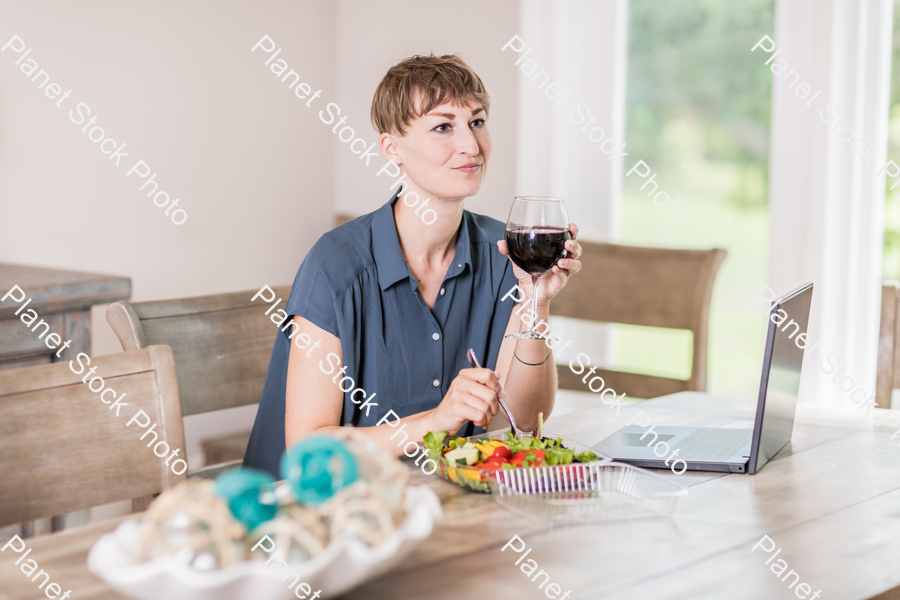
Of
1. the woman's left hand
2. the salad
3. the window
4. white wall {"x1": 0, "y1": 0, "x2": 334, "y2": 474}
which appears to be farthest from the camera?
the window

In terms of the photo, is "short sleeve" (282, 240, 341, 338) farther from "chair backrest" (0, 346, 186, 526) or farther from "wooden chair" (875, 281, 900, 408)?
"wooden chair" (875, 281, 900, 408)

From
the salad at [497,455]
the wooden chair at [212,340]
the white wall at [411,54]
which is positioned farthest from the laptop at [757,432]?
the white wall at [411,54]

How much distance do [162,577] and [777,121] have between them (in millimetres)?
2363

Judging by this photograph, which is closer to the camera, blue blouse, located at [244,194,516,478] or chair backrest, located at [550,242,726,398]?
blue blouse, located at [244,194,516,478]

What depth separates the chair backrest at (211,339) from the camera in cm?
159

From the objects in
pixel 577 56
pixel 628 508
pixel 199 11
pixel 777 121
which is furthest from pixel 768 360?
pixel 199 11

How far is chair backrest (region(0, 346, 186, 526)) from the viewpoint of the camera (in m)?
1.10

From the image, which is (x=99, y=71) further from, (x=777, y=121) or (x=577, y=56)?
(x=777, y=121)

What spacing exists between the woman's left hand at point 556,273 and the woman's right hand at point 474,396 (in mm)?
251

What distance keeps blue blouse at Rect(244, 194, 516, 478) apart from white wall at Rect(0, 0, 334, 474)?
1418mm

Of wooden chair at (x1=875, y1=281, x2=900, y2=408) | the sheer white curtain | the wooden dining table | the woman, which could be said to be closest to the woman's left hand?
the woman

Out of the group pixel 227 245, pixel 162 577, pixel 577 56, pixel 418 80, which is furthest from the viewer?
pixel 227 245

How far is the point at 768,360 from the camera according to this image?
3.79 ft

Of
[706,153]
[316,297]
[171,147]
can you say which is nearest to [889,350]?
[316,297]
